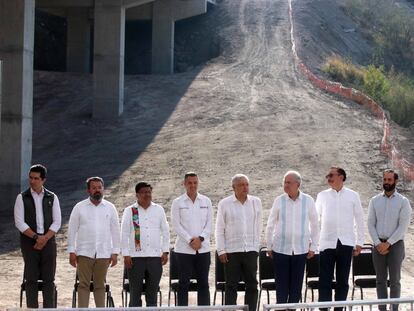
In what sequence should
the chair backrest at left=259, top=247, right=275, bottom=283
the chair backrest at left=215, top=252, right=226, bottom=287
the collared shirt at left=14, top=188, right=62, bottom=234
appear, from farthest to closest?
1. the chair backrest at left=259, top=247, right=275, bottom=283
2. the chair backrest at left=215, top=252, right=226, bottom=287
3. the collared shirt at left=14, top=188, right=62, bottom=234

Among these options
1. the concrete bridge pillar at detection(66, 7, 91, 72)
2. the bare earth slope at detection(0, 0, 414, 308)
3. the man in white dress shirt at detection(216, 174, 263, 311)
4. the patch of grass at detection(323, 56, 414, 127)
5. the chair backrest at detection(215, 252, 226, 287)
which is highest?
the concrete bridge pillar at detection(66, 7, 91, 72)

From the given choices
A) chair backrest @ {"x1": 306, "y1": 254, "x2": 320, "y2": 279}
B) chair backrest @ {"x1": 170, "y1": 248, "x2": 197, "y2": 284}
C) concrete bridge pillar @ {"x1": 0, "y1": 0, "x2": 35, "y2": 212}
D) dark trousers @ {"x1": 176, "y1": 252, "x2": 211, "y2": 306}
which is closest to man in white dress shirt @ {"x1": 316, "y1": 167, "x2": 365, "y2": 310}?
chair backrest @ {"x1": 306, "y1": 254, "x2": 320, "y2": 279}

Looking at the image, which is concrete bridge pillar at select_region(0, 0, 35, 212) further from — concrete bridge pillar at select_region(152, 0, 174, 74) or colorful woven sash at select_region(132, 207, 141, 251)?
concrete bridge pillar at select_region(152, 0, 174, 74)

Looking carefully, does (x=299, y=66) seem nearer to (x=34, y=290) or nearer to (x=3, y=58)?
(x=3, y=58)

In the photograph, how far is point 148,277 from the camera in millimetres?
9672

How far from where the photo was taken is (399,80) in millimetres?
48062

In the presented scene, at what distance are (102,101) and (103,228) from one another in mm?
26089

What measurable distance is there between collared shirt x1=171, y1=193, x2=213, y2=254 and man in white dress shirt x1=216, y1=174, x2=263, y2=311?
173 mm

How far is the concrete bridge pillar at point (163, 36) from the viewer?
4778 centimetres

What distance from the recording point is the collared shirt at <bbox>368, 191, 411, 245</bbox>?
1016cm

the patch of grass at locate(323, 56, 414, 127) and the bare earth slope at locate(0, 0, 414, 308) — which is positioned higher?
the patch of grass at locate(323, 56, 414, 127)

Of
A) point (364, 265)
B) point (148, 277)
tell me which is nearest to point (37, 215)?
point (148, 277)

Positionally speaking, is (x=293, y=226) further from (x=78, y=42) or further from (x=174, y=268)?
(x=78, y=42)

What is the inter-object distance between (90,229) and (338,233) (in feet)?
9.94
